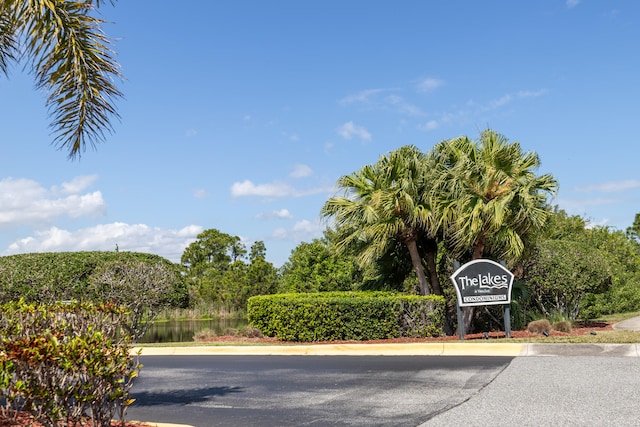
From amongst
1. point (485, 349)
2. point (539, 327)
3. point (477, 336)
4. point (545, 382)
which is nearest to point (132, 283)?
point (477, 336)

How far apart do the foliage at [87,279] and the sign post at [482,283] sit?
970 centimetres

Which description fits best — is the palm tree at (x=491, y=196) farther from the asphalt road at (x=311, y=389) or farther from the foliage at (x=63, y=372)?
the foliage at (x=63, y=372)

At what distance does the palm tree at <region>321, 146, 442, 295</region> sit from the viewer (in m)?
16.0

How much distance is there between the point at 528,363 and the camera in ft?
33.1

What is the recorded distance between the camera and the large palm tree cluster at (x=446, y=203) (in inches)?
603

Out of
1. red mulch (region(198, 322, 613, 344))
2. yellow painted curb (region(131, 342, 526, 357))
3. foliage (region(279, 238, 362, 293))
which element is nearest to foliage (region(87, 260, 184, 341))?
red mulch (region(198, 322, 613, 344))

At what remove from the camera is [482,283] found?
47.6ft

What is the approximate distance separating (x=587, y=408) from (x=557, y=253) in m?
11.7

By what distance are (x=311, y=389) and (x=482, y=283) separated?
7277mm

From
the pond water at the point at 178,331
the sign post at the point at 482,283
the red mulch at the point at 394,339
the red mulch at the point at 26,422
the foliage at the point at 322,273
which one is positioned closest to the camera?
the red mulch at the point at 26,422

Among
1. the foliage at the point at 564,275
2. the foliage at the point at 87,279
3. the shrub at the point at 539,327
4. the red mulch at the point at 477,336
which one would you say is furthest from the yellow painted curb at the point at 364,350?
the foliage at the point at 564,275

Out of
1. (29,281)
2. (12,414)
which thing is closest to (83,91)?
(12,414)

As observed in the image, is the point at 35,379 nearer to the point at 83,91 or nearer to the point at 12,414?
the point at 12,414

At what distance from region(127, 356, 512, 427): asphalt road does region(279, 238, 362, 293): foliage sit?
50.1 feet
